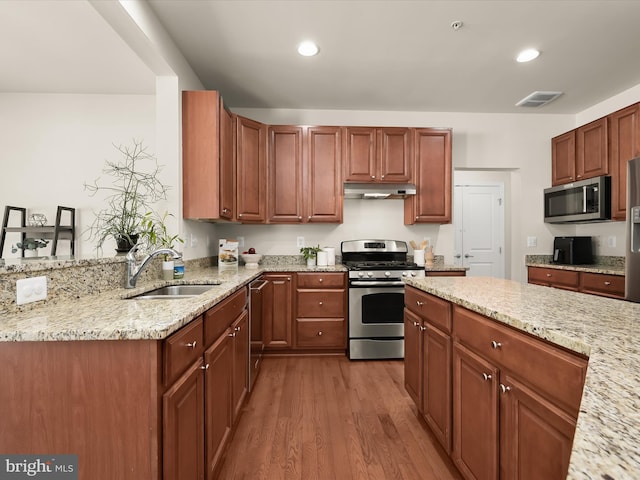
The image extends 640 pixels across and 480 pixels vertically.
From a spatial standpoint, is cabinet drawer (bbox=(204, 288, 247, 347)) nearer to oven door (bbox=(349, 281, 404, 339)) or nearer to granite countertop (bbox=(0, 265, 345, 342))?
granite countertop (bbox=(0, 265, 345, 342))

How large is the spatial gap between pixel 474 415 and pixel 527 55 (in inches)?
112

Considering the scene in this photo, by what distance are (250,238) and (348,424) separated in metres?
2.34

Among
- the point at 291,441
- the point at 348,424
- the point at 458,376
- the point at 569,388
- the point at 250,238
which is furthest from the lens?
the point at 250,238

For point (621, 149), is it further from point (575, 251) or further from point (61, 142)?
point (61, 142)

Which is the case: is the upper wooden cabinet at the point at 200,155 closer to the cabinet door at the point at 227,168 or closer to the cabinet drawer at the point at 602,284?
the cabinet door at the point at 227,168

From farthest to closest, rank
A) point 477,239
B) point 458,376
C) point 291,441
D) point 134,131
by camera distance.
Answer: point 477,239 < point 134,131 < point 291,441 < point 458,376

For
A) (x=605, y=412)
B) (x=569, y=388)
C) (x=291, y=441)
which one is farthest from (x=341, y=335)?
(x=605, y=412)

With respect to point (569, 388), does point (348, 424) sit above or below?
below

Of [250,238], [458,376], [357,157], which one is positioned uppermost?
[357,157]

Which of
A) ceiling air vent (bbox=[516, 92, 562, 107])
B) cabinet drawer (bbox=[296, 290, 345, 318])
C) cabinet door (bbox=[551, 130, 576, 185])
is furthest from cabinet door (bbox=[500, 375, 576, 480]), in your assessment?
cabinet door (bbox=[551, 130, 576, 185])

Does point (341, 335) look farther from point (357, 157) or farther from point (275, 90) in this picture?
point (275, 90)

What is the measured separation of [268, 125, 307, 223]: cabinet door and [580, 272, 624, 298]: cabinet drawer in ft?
9.29

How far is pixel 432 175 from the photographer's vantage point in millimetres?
3539

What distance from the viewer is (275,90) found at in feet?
10.8
